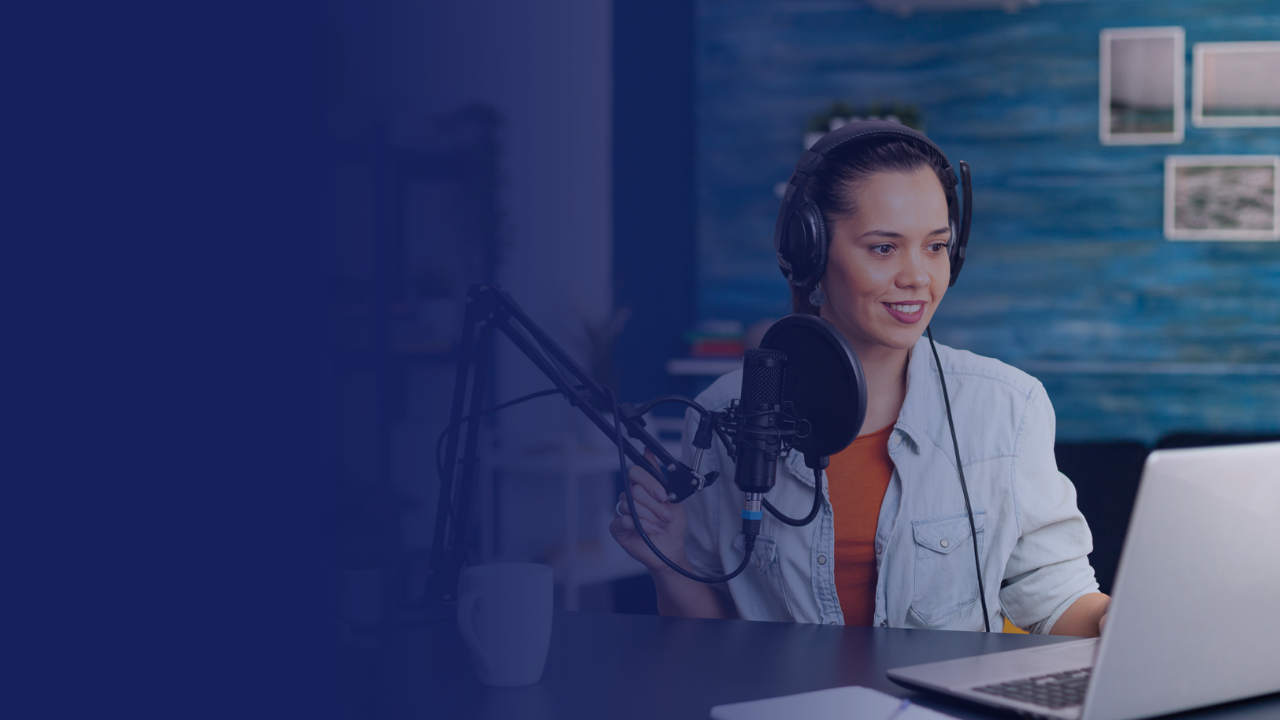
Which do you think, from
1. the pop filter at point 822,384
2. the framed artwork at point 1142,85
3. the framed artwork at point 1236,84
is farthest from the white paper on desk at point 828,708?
the framed artwork at point 1236,84

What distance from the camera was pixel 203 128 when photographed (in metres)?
0.59

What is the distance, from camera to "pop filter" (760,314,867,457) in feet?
3.16

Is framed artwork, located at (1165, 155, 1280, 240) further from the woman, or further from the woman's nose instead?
the woman's nose

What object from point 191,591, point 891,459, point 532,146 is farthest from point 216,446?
point 532,146

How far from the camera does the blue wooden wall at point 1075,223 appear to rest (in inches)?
143

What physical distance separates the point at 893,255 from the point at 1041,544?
42cm

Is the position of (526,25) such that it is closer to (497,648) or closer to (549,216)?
(549,216)

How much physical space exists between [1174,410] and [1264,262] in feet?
2.04

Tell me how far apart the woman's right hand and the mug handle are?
12.2 inches

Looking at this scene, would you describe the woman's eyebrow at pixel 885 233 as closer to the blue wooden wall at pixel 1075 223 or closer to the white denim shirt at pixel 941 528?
the white denim shirt at pixel 941 528

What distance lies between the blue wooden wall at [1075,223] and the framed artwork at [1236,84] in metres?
Answer: 0.04

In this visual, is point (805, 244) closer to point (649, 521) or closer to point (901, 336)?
point (901, 336)

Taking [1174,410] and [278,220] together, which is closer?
[278,220]

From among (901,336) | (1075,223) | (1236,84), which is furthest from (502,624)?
(1236,84)
